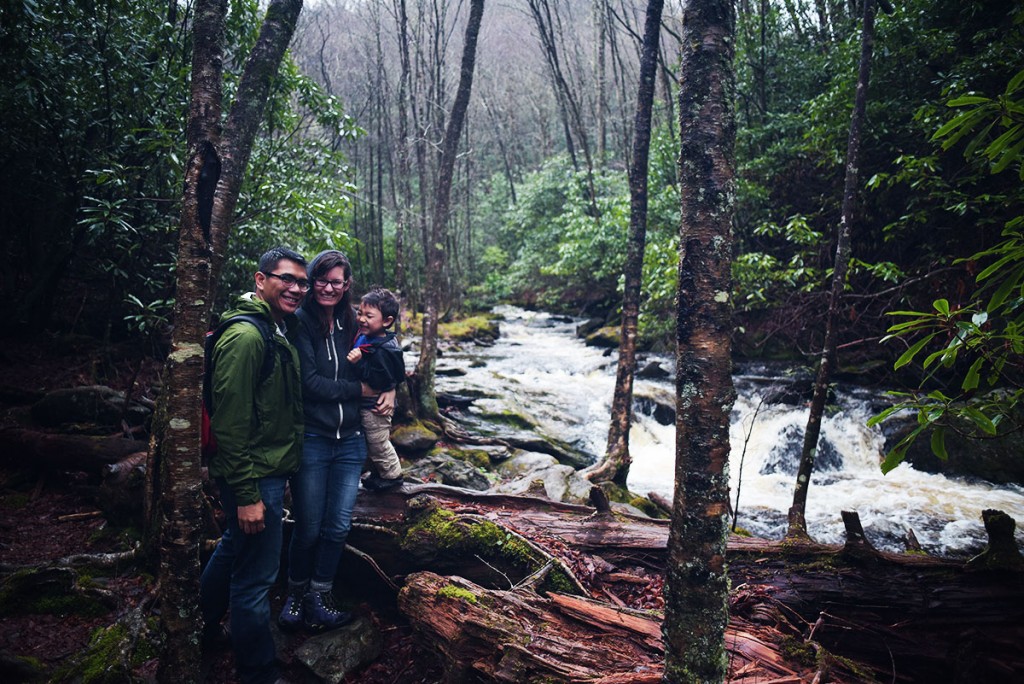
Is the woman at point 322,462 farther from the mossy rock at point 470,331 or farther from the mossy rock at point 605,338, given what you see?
the mossy rock at point 470,331

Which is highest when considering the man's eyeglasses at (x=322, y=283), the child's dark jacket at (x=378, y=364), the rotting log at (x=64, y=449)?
the man's eyeglasses at (x=322, y=283)

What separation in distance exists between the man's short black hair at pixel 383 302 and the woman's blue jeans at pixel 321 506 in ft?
3.53

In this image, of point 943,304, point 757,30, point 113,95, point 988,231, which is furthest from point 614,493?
point 757,30

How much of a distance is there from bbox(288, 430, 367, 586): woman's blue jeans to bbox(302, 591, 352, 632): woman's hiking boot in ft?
0.35

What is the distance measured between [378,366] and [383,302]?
589 mm

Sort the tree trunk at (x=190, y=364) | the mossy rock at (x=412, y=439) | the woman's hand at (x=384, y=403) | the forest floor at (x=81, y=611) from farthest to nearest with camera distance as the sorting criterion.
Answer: the mossy rock at (x=412, y=439) → the woman's hand at (x=384, y=403) → the forest floor at (x=81, y=611) → the tree trunk at (x=190, y=364)

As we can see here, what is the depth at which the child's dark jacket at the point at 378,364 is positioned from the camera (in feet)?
12.6

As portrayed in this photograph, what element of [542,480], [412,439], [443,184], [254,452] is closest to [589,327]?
[443,184]

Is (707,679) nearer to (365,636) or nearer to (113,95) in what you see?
(365,636)

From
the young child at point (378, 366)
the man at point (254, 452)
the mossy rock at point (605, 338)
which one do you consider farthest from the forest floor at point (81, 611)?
the mossy rock at point (605, 338)

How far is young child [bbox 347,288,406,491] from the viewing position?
12.6 ft

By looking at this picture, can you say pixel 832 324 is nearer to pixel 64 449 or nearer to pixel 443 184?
pixel 443 184

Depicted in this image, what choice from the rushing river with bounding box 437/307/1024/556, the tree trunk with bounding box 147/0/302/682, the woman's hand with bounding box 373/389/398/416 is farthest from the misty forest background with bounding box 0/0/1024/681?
the woman's hand with bounding box 373/389/398/416

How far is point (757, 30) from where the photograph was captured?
45.2 feet
